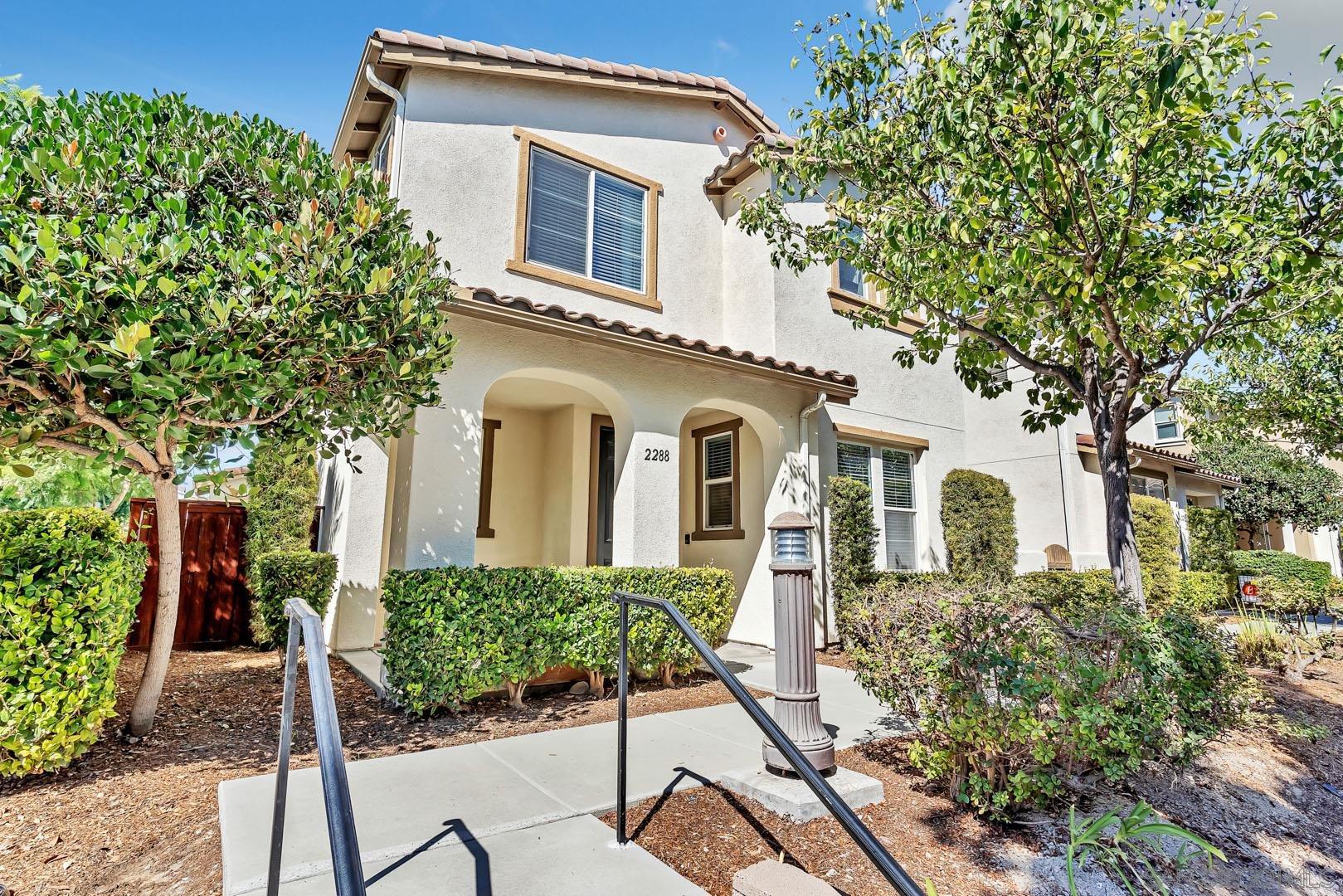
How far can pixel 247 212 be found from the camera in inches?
181

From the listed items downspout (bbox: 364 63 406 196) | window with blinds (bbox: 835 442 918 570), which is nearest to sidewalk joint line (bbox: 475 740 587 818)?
downspout (bbox: 364 63 406 196)

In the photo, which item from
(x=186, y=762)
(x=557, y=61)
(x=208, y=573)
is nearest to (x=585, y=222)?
(x=557, y=61)

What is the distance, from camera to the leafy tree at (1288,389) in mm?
9414

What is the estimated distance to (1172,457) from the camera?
17375 mm

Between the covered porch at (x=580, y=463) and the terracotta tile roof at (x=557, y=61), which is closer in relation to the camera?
the covered porch at (x=580, y=463)

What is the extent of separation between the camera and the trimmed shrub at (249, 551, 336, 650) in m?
8.13

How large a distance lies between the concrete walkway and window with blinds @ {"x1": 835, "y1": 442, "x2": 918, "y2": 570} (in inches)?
219

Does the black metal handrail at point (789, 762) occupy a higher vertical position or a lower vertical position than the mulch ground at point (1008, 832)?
higher

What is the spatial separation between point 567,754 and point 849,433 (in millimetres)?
7222

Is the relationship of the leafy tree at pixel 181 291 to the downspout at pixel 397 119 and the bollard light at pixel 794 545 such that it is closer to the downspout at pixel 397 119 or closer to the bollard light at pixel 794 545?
the bollard light at pixel 794 545

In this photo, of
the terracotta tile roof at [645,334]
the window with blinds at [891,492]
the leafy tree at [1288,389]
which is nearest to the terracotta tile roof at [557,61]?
the terracotta tile roof at [645,334]

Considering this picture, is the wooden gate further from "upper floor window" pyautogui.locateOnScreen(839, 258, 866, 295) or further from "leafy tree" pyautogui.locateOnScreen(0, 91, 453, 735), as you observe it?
"upper floor window" pyautogui.locateOnScreen(839, 258, 866, 295)

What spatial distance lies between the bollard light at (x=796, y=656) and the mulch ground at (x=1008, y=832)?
44 centimetres

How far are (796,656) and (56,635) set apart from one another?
4594mm
